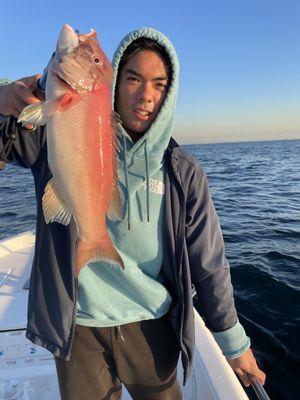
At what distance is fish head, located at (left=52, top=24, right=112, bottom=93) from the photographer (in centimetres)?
157

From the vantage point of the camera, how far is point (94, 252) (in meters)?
1.79

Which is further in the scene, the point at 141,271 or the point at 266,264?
the point at 266,264

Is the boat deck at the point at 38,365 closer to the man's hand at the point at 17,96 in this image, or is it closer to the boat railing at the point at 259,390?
the boat railing at the point at 259,390

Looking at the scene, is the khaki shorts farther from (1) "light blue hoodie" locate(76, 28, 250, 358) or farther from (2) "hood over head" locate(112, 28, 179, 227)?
(2) "hood over head" locate(112, 28, 179, 227)

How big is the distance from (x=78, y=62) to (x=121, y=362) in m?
1.67

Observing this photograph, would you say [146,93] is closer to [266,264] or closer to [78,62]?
[78,62]

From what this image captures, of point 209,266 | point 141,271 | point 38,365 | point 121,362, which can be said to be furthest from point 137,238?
point 38,365

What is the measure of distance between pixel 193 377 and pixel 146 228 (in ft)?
5.65

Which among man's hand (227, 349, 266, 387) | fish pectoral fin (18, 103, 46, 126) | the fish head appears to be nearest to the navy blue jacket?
man's hand (227, 349, 266, 387)

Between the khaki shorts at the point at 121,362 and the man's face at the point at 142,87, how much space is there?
4.00 ft

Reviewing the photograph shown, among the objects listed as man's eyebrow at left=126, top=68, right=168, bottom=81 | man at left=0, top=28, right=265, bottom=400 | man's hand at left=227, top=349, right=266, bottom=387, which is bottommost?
man's hand at left=227, top=349, right=266, bottom=387

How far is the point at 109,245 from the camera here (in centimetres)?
181

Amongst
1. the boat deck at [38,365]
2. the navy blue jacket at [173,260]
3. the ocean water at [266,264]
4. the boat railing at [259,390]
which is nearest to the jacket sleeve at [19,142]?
the navy blue jacket at [173,260]

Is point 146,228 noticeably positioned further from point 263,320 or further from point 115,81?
point 263,320
